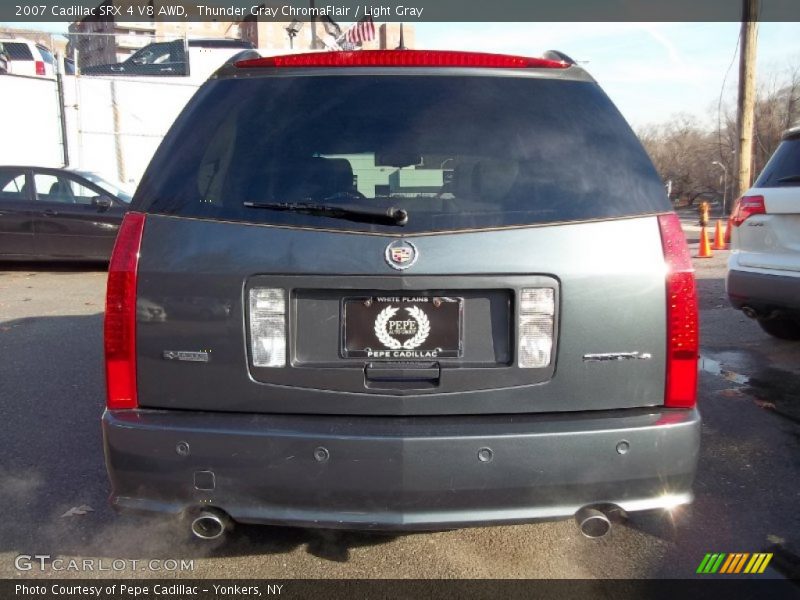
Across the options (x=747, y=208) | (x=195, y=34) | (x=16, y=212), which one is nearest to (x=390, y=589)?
(x=747, y=208)

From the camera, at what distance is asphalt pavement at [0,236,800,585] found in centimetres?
288

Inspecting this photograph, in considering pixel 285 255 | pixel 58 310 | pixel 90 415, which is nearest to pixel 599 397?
pixel 285 255

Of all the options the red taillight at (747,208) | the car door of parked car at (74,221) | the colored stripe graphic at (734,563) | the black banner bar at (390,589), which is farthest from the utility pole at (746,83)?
the black banner bar at (390,589)

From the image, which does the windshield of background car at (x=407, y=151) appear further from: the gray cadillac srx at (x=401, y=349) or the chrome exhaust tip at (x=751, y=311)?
the chrome exhaust tip at (x=751, y=311)

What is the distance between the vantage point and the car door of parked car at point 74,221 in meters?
10.5

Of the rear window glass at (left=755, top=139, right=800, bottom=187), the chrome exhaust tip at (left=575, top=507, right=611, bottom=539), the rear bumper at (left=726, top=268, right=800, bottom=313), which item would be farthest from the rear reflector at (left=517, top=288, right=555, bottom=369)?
the rear window glass at (left=755, top=139, right=800, bottom=187)

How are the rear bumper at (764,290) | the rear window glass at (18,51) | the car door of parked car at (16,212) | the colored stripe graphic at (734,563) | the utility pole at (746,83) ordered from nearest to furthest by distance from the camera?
the colored stripe graphic at (734,563), the rear bumper at (764,290), the car door of parked car at (16,212), the utility pole at (746,83), the rear window glass at (18,51)

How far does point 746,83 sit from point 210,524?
13517mm

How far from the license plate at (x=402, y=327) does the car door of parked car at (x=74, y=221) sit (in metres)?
9.12

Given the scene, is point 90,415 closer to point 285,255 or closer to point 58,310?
point 285,255

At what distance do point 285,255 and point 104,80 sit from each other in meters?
16.2

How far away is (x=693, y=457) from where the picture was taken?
7.90 ft

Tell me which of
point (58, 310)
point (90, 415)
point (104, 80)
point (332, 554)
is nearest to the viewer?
point (332, 554)

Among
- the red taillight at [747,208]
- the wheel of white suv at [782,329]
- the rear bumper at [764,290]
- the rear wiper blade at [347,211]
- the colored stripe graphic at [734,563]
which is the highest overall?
the rear wiper blade at [347,211]
